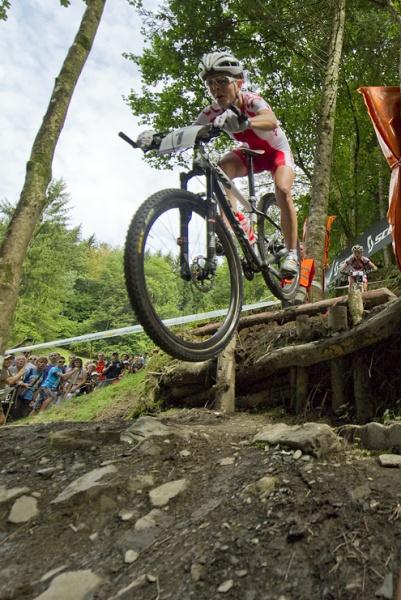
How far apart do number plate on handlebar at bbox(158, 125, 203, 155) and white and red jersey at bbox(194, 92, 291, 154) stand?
0.64 metres

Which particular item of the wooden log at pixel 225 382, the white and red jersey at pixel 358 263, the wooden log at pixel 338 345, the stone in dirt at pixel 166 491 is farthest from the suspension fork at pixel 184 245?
the white and red jersey at pixel 358 263

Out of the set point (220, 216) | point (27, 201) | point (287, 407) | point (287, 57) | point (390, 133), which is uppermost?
point (287, 57)

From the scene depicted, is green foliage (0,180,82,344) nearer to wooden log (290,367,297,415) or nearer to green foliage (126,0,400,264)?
green foliage (126,0,400,264)

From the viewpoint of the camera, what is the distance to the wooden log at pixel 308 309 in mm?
5094

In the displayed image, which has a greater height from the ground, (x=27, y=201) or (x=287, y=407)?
(x=27, y=201)

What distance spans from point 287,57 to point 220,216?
11.0 meters

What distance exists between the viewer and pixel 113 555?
198cm

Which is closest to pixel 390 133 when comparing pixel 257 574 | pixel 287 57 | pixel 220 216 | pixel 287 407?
pixel 220 216

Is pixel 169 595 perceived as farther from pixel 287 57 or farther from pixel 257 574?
pixel 287 57

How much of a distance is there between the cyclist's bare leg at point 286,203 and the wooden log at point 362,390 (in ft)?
4.73

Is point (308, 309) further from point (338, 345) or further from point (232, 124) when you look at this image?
point (232, 124)

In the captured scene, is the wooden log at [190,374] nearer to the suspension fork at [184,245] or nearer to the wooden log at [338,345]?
the wooden log at [338,345]

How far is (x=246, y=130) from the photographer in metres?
3.63

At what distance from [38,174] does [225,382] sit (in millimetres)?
3371
